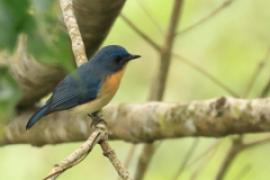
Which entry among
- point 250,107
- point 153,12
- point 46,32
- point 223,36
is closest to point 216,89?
point 223,36

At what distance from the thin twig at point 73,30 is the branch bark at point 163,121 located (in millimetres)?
577

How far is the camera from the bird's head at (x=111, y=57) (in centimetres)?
404

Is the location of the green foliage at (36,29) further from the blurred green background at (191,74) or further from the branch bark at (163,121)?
the blurred green background at (191,74)

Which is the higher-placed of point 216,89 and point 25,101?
point 25,101

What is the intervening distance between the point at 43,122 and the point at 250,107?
145 cm

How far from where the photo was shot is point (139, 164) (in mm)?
4414

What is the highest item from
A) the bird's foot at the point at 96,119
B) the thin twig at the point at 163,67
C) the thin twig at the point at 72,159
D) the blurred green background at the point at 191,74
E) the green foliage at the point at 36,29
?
the green foliage at the point at 36,29

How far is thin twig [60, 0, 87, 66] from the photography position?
9.51 feet

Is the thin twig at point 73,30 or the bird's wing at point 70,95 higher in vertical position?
the thin twig at point 73,30

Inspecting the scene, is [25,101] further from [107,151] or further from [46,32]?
[46,32]

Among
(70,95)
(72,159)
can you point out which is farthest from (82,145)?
(70,95)

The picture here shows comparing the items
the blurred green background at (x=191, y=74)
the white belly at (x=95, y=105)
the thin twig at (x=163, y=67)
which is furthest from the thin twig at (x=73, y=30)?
the blurred green background at (x=191, y=74)

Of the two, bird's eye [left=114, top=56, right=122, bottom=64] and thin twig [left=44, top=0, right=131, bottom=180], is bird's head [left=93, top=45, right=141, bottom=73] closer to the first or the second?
bird's eye [left=114, top=56, right=122, bottom=64]

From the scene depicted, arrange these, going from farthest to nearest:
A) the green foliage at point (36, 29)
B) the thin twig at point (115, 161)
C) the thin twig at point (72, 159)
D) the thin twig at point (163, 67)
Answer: the thin twig at point (163, 67), the thin twig at point (115, 161), the thin twig at point (72, 159), the green foliage at point (36, 29)
